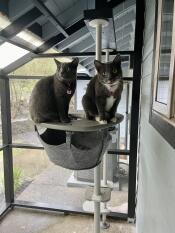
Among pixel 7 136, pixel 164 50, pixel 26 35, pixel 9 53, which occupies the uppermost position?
pixel 26 35

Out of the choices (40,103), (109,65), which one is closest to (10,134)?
(40,103)

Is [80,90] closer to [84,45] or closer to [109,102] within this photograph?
[84,45]

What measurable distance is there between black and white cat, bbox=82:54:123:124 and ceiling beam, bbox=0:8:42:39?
663 mm

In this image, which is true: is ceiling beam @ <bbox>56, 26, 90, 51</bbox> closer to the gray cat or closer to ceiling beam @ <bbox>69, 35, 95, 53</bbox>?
ceiling beam @ <bbox>69, 35, 95, 53</bbox>

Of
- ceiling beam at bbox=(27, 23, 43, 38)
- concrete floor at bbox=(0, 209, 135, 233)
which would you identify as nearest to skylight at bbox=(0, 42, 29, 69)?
ceiling beam at bbox=(27, 23, 43, 38)

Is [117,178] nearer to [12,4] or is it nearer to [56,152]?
[56,152]

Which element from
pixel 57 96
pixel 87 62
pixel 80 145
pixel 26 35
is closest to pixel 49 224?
pixel 80 145

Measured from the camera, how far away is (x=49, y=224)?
2.41m

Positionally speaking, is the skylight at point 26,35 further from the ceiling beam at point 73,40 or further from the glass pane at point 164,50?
the glass pane at point 164,50

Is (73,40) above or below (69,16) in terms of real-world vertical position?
below

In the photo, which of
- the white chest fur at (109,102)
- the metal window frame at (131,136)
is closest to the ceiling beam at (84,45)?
the metal window frame at (131,136)

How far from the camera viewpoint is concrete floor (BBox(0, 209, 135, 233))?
2.31 m

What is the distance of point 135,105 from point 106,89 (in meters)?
0.98

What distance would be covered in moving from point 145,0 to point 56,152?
63.4 inches
